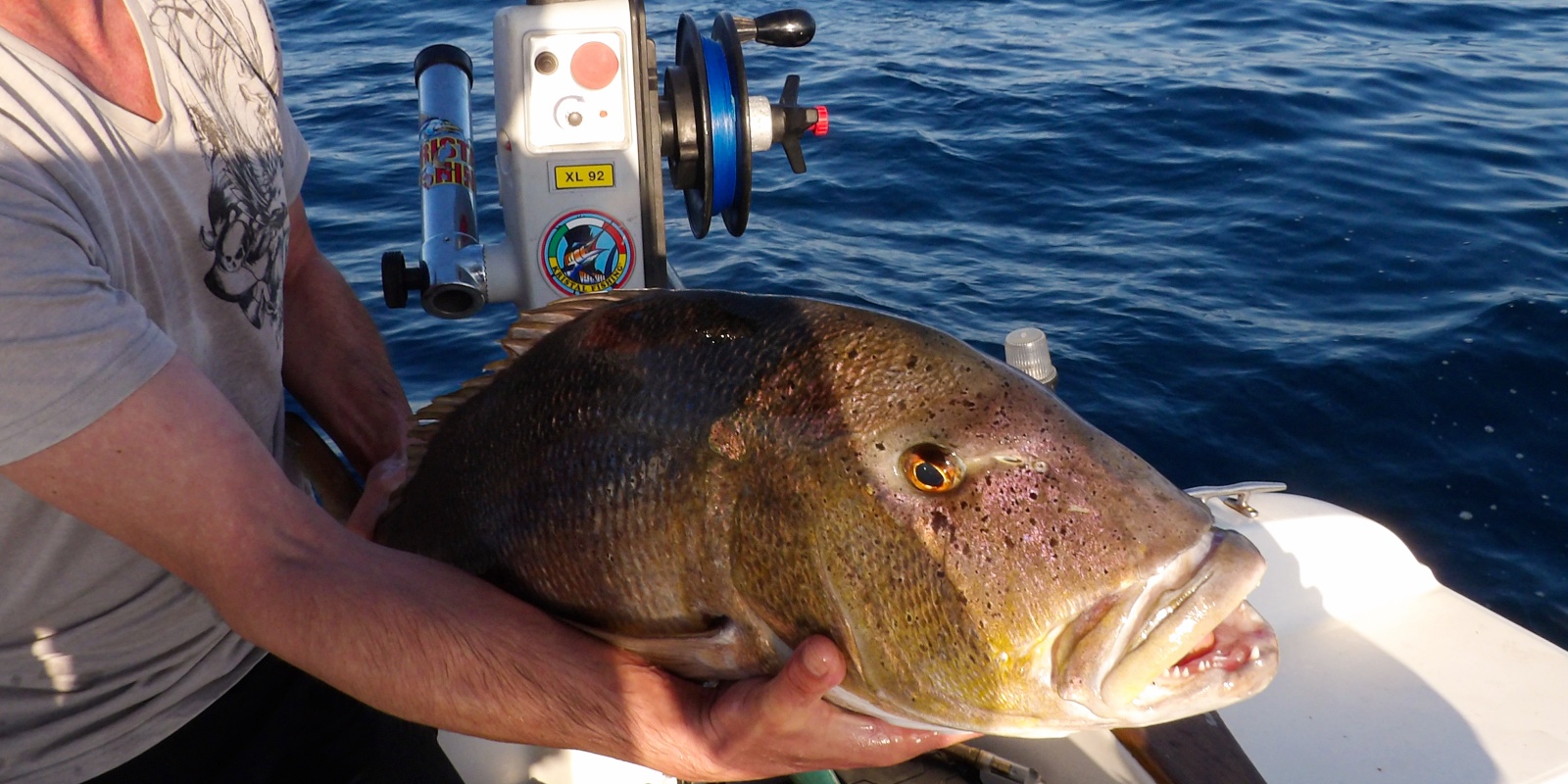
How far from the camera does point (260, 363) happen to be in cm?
204

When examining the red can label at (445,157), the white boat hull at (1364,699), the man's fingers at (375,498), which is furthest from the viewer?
the red can label at (445,157)

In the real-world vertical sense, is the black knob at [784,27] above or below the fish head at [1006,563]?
above

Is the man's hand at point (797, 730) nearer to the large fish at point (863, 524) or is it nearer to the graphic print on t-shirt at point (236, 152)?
the large fish at point (863, 524)

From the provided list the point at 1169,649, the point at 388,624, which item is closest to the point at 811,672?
the point at 1169,649

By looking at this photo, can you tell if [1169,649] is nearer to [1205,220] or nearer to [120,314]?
[120,314]

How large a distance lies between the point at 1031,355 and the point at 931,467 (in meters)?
1.80

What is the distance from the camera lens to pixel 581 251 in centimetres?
284

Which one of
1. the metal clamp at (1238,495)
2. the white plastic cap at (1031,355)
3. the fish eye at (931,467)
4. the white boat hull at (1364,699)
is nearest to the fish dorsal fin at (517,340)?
the fish eye at (931,467)

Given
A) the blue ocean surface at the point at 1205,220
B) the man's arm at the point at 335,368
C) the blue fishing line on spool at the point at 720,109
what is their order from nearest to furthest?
the man's arm at the point at 335,368
the blue fishing line on spool at the point at 720,109
the blue ocean surface at the point at 1205,220

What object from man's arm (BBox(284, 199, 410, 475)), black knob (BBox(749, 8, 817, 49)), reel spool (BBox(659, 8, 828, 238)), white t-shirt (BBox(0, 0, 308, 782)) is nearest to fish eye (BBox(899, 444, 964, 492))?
white t-shirt (BBox(0, 0, 308, 782))

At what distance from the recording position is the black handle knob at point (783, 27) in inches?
121

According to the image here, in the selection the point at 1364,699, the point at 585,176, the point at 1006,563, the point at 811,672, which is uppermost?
the point at 585,176

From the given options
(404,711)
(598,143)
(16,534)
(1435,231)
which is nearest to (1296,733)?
(404,711)

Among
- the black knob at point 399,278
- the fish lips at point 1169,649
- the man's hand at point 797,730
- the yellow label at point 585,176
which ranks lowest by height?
the man's hand at point 797,730
